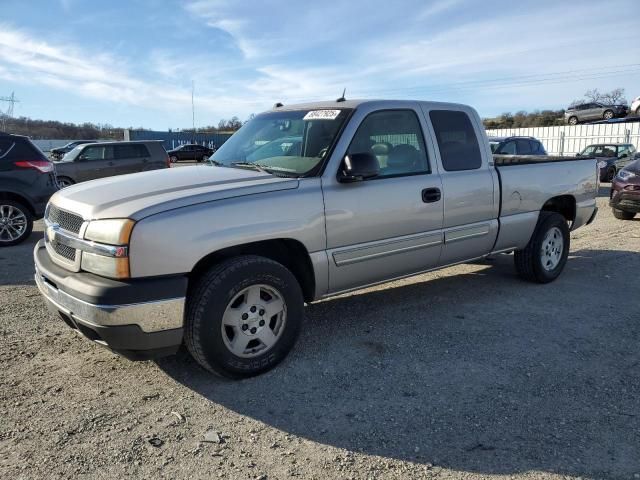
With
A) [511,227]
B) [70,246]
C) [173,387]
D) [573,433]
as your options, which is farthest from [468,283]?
[70,246]

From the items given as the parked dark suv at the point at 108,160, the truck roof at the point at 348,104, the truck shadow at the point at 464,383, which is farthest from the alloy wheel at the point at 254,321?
the parked dark suv at the point at 108,160

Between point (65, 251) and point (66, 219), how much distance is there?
22 centimetres

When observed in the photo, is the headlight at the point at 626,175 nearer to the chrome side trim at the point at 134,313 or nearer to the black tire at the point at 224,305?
the black tire at the point at 224,305

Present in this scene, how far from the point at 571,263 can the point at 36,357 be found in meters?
6.41

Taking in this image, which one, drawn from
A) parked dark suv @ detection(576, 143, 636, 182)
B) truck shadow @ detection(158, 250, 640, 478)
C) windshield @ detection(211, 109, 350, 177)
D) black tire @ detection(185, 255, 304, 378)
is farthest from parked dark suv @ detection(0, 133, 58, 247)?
parked dark suv @ detection(576, 143, 636, 182)

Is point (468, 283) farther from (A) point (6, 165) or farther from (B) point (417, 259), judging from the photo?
(A) point (6, 165)

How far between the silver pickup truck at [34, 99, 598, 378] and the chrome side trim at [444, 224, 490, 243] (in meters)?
0.01

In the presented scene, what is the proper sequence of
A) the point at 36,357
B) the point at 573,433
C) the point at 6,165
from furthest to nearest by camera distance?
the point at 6,165, the point at 36,357, the point at 573,433

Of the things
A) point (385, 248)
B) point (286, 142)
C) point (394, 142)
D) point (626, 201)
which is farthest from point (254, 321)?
point (626, 201)

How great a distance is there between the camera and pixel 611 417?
10.4 ft

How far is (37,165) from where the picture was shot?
8766mm

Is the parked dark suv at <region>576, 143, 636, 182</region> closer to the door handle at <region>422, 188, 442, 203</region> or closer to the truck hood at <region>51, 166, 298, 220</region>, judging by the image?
the door handle at <region>422, 188, 442, 203</region>

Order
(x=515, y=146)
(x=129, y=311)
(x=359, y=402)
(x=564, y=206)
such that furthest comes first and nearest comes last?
(x=515, y=146) < (x=564, y=206) < (x=359, y=402) < (x=129, y=311)

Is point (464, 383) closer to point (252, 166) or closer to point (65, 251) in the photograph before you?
point (252, 166)
